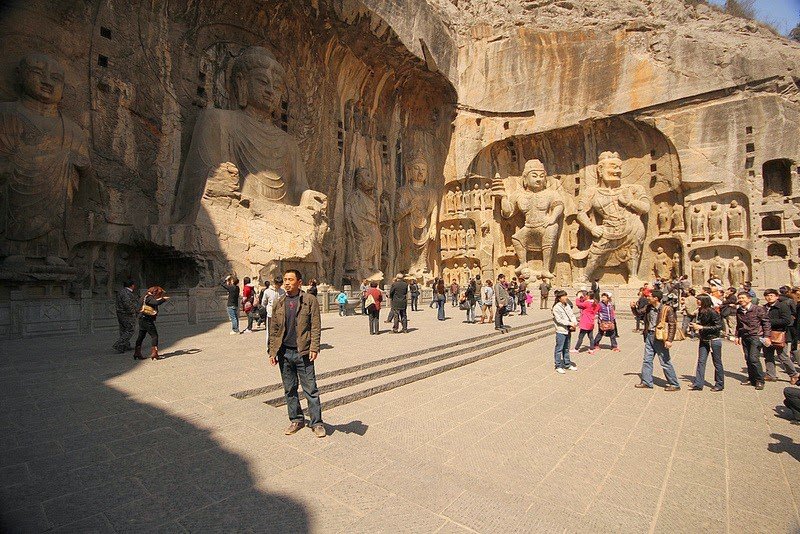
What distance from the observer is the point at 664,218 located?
18281 millimetres

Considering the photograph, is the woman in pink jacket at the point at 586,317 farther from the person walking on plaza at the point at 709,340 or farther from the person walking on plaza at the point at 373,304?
the person walking on plaza at the point at 373,304

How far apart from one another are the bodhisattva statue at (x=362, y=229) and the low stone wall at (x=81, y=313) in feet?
24.7

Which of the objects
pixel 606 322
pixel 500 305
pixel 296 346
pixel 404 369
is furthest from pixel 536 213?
pixel 296 346

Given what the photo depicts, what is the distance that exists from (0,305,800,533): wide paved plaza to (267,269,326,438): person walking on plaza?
0.19 metres

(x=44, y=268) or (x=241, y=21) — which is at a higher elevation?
(x=241, y=21)

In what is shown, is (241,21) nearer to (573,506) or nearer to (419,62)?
(419,62)

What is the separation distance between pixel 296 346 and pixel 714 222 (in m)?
19.9

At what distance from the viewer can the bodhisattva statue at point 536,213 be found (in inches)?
766

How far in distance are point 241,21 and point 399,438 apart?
1525cm

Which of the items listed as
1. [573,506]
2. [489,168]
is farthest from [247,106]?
[573,506]

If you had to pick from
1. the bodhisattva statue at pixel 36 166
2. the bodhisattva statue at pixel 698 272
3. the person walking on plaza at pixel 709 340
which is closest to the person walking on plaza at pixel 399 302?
the person walking on plaza at pixel 709 340

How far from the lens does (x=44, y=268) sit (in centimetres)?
830

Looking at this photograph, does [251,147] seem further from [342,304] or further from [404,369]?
[404,369]

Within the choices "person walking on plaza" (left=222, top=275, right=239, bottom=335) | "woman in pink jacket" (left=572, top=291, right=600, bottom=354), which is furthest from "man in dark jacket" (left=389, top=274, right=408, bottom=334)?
"woman in pink jacket" (left=572, top=291, right=600, bottom=354)
